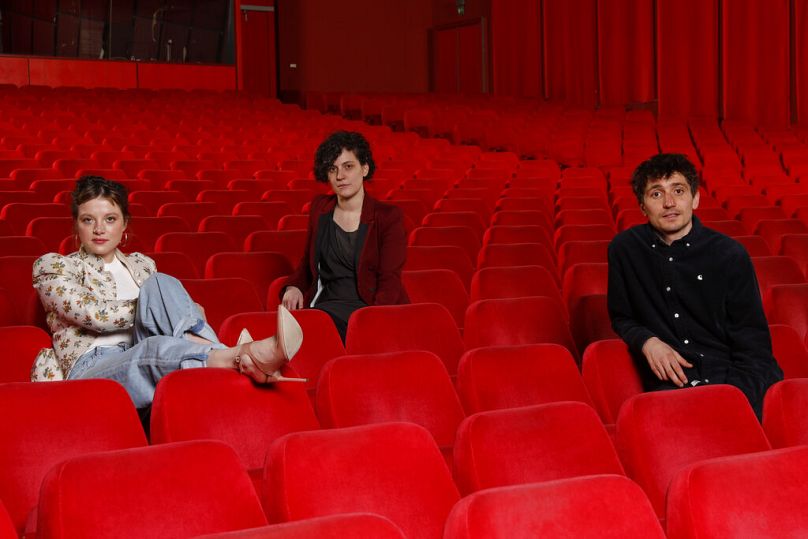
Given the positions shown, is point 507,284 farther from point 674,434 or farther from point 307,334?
point 674,434

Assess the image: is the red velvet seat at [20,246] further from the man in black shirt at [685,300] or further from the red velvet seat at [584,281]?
the man in black shirt at [685,300]

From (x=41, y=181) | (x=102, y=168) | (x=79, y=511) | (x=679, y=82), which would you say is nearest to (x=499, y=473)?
(x=79, y=511)

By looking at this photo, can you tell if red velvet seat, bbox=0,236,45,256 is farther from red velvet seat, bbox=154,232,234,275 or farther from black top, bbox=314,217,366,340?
black top, bbox=314,217,366,340

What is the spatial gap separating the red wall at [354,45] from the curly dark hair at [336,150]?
11.4 m

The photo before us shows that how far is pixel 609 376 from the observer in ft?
7.40

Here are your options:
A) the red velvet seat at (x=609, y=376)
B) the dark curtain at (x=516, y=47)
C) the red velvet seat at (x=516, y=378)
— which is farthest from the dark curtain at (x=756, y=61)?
the red velvet seat at (x=516, y=378)

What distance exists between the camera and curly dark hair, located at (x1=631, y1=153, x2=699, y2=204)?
229cm

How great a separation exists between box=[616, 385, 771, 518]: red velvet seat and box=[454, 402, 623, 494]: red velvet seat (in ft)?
0.19

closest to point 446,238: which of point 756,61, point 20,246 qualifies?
point 20,246

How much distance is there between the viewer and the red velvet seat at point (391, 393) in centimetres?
197

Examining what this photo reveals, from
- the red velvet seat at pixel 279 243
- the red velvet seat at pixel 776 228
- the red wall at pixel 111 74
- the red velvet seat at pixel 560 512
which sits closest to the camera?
the red velvet seat at pixel 560 512

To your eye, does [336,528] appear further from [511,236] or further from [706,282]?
[511,236]

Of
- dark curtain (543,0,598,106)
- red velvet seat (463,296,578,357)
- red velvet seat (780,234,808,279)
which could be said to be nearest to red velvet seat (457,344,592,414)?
red velvet seat (463,296,578,357)

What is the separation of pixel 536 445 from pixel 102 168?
4.24 metres
